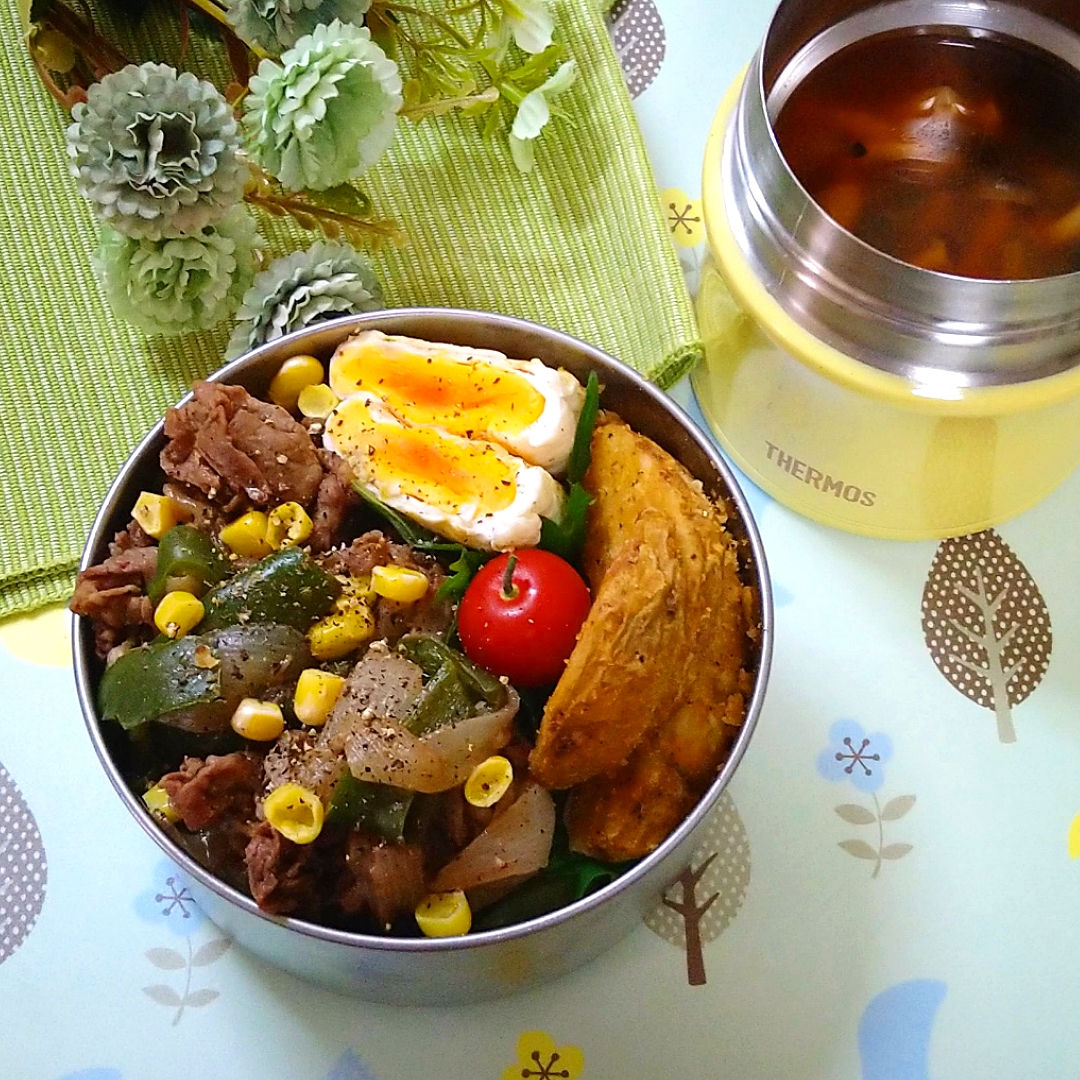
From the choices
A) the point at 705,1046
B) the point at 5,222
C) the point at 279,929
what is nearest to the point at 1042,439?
the point at 705,1046

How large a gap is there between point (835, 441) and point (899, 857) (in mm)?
375

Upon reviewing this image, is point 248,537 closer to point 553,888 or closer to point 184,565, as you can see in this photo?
point 184,565

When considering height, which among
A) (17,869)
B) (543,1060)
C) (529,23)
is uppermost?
(529,23)

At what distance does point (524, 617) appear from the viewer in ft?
2.68

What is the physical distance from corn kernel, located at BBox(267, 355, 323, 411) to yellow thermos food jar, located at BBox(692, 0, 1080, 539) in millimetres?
382

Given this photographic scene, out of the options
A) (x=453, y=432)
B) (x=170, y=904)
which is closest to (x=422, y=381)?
(x=453, y=432)

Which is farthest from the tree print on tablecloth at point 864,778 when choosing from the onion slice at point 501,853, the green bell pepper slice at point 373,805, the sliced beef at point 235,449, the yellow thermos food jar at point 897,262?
the sliced beef at point 235,449

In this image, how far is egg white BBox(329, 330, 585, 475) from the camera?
0.93 metres

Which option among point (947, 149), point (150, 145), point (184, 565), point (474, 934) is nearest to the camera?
point (474, 934)

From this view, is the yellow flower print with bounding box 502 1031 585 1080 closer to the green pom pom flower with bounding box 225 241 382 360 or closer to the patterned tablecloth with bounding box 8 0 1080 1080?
the patterned tablecloth with bounding box 8 0 1080 1080

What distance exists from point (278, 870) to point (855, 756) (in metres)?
0.53

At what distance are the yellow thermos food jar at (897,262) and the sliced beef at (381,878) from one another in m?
0.53

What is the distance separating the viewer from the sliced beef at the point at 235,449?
90 cm

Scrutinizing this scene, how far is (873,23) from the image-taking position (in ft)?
3.73
